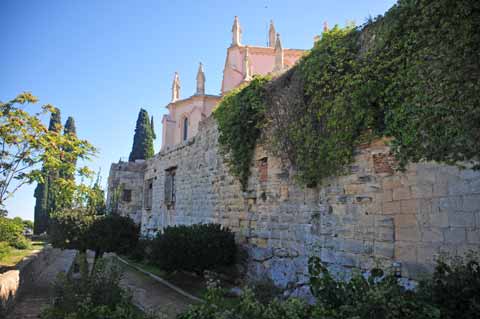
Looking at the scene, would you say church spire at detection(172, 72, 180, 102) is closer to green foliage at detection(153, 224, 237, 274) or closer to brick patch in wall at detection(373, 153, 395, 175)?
green foliage at detection(153, 224, 237, 274)

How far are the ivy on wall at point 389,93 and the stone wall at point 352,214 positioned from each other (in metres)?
0.27

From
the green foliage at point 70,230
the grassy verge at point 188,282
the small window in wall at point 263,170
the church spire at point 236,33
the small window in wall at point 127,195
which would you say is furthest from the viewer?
the church spire at point 236,33

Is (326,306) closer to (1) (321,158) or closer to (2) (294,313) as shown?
(2) (294,313)

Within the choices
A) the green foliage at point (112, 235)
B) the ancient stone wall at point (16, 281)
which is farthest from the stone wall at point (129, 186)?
the ancient stone wall at point (16, 281)

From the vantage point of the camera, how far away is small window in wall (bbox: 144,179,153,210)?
1567cm

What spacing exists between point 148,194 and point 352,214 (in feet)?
40.0

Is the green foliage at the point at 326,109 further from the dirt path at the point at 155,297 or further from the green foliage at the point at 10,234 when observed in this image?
the green foliage at the point at 10,234

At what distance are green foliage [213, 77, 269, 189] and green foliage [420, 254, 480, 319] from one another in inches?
191

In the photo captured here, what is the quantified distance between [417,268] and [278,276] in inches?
119

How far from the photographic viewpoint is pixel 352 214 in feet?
17.9

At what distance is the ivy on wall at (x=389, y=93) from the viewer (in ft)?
13.2

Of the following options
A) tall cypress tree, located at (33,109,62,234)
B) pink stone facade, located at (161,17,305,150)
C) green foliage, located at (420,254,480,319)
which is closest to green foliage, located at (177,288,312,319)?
green foliage, located at (420,254,480,319)

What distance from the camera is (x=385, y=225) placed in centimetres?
491

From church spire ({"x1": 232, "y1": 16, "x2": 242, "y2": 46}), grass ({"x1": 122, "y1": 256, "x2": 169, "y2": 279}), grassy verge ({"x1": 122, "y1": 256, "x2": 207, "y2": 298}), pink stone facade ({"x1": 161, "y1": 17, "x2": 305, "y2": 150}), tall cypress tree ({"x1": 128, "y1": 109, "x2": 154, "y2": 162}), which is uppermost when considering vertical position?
church spire ({"x1": 232, "y1": 16, "x2": 242, "y2": 46})
